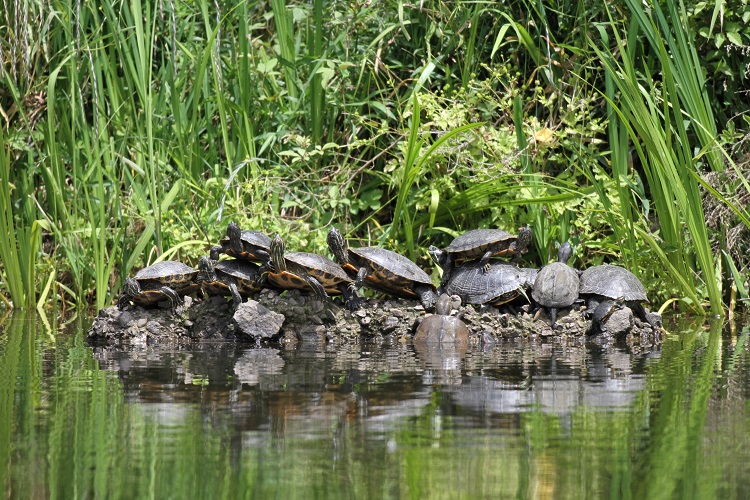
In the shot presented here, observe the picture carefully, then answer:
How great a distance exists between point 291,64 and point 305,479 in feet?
20.0

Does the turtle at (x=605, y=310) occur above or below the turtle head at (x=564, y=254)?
below

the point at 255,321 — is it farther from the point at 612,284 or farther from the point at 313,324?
the point at 612,284

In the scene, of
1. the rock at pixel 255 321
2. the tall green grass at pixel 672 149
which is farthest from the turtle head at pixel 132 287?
the tall green grass at pixel 672 149

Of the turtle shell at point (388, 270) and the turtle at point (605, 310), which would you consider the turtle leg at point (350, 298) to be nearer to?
the turtle shell at point (388, 270)

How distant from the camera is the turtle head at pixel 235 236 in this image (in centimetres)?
608

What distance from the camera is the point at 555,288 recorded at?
628 centimetres

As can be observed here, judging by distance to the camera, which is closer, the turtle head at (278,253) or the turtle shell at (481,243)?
the turtle head at (278,253)

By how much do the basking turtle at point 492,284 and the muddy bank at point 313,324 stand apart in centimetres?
11

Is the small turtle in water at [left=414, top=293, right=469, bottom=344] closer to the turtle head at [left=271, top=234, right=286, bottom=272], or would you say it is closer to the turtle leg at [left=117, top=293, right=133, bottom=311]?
the turtle head at [left=271, top=234, right=286, bottom=272]

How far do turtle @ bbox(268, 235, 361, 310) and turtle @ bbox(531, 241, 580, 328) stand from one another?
119 cm

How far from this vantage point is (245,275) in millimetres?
6246

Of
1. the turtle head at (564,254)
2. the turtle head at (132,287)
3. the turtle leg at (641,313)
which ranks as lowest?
the turtle leg at (641,313)

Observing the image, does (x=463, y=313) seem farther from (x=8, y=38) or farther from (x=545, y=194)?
(x=8, y=38)

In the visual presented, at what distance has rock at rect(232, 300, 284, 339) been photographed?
19.8 ft
